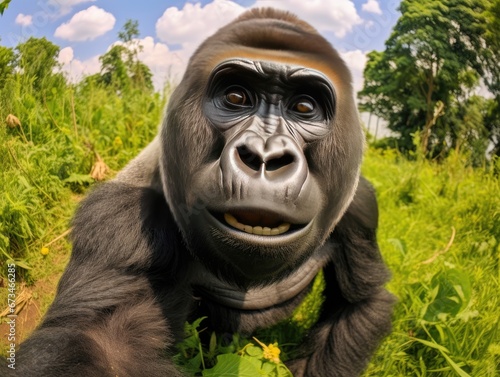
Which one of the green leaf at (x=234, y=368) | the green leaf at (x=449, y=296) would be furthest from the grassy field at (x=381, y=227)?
the green leaf at (x=234, y=368)

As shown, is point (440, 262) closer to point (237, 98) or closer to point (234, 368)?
point (234, 368)

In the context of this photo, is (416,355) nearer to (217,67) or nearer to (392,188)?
(217,67)

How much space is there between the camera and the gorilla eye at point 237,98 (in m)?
2.60

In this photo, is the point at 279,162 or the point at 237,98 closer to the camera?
the point at 279,162

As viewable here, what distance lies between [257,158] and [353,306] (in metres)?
1.68

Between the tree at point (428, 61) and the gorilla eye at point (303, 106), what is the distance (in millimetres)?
726

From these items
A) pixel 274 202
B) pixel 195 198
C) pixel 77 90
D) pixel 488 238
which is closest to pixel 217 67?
pixel 195 198

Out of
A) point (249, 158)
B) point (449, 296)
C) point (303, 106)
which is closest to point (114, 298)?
point (249, 158)

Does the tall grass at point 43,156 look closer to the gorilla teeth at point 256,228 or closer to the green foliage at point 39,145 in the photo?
the green foliage at point 39,145

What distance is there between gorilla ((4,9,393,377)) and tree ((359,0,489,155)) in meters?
0.61

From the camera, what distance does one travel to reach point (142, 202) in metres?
2.84

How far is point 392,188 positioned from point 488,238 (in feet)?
4.92

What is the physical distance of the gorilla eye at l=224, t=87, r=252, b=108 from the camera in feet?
8.54

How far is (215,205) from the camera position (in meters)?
2.24
